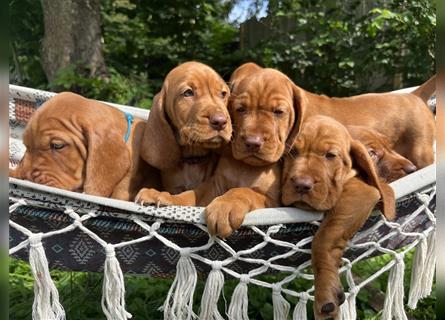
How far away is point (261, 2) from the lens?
8000 mm

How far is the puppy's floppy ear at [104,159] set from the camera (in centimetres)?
246

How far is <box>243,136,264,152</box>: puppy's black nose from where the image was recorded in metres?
2.32

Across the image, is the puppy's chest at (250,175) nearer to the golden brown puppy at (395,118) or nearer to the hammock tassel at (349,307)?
the hammock tassel at (349,307)

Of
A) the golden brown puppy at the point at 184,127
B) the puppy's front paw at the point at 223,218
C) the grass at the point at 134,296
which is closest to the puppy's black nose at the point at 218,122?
the golden brown puppy at the point at 184,127

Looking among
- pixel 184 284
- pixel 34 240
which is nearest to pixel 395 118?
pixel 184 284

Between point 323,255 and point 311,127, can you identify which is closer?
point 323,255

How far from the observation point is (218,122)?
7.86 ft

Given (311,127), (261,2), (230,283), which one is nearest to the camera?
(311,127)

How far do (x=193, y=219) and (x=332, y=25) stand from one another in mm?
4670

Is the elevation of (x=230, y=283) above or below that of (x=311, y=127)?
below

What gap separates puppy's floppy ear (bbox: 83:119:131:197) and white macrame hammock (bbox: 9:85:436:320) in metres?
0.30

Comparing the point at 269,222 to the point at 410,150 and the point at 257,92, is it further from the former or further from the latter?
the point at 410,150

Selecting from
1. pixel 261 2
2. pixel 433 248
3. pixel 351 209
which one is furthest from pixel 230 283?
pixel 261 2

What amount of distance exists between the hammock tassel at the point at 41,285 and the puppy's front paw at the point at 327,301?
93 cm
